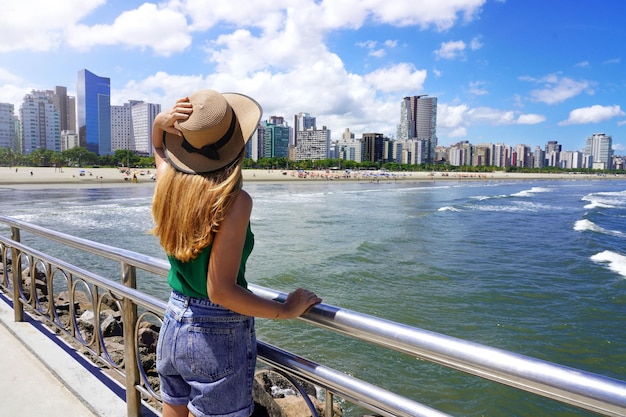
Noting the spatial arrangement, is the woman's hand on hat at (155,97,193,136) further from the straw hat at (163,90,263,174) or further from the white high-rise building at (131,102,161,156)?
the white high-rise building at (131,102,161,156)

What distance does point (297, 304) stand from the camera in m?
1.72

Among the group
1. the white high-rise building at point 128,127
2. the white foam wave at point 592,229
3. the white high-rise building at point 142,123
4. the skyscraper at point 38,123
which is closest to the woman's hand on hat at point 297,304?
the white foam wave at point 592,229

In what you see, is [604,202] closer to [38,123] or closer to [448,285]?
[448,285]

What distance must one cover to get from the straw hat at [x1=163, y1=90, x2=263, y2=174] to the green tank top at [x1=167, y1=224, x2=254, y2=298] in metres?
0.28

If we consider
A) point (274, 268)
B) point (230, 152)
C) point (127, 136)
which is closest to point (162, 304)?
point (230, 152)

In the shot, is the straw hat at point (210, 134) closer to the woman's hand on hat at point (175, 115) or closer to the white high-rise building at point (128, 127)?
the woman's hand on hat at point (175, 115)

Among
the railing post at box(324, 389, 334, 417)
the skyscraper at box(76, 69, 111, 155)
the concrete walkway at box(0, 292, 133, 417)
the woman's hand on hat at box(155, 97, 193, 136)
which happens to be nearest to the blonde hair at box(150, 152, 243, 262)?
the woman's hand on hat at box(155, 97, 193, 136)

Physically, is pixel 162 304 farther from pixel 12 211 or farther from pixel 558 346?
pixel 12 211

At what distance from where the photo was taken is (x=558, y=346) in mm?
8750

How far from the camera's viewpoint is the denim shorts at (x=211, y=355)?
5.55ft

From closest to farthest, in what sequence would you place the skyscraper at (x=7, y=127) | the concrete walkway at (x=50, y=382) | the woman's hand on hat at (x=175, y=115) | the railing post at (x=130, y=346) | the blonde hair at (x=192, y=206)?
1. the blonde hair at (x=192, y=206)
2. the woman's hand on hat at (x=175, y=115)
3. the railing post at (x=130, y=346)
4. the concrete walkway at (x=50, y=382)
5. the skyscraper at (x=7, y=127)

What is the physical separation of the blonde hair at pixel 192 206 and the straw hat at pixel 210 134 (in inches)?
1.3

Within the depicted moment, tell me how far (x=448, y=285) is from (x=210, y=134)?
12.3 metres

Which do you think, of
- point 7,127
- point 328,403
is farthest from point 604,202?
point 7,127
